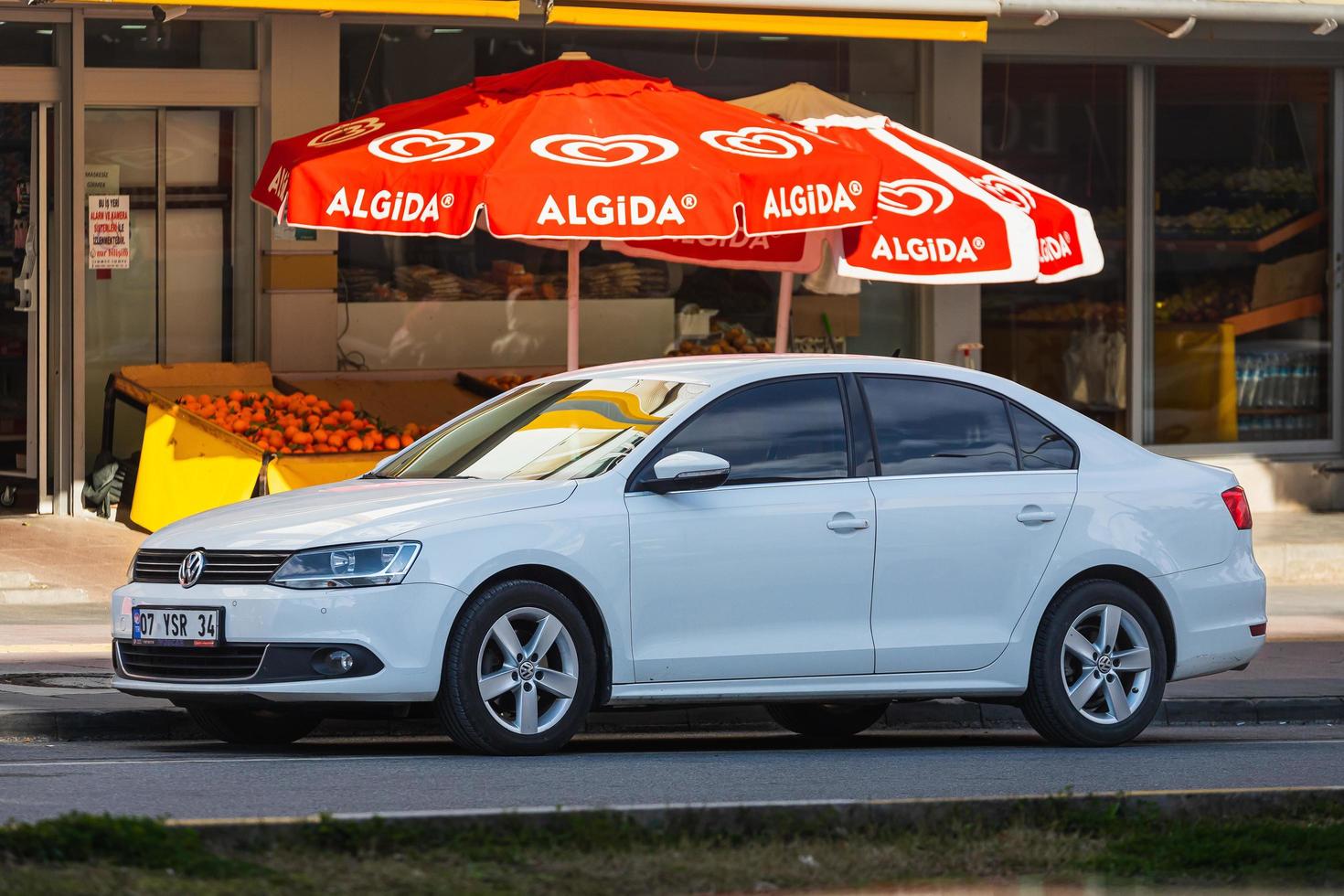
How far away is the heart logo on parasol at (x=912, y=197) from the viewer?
12.4 m

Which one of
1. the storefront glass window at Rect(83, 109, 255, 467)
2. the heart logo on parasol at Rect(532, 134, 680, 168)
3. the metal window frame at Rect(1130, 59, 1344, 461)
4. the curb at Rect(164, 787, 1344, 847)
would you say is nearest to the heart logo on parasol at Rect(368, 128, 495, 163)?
the heart logo on parasol at Rect(532, 134, 680, 168)

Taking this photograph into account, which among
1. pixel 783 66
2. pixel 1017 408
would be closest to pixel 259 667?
pixel 1017 408

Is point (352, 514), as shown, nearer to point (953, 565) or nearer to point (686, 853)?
point (953, 565)

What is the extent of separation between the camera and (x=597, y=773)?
305 inches

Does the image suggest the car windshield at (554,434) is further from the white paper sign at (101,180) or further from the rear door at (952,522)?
the white paper sign at (101,180)

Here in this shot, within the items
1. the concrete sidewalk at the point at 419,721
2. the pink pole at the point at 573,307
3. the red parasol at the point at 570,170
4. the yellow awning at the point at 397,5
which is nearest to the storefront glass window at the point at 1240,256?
the concrete sidewalk at the point at 419,721

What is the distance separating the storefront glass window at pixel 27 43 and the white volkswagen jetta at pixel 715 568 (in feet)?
23.4

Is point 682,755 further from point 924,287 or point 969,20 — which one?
point 924,287

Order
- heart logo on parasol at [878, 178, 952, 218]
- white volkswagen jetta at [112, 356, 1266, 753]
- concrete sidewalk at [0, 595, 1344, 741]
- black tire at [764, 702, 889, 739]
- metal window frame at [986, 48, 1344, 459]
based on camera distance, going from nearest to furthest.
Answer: white volkswagen jetta at [112, 356, 1266, 753] → concrete sidewalk at [0, 595, 1344, 741] → black tire at [764, 702, 889, 739] → heart logo on parasol at [878, 178, 952, 218] → metal window frame at [986, 48, 1344, 459]

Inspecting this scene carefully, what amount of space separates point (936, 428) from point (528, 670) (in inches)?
79.8

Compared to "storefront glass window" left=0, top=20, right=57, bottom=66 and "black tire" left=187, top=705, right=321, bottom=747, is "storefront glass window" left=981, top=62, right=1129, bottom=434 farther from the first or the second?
"black tire" left=187, top=705, right=321, bottom=747

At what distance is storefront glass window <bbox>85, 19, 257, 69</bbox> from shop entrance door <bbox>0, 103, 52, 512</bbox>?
562mm

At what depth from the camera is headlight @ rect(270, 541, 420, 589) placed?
7.82 m

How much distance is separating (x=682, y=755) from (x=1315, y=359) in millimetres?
11544
